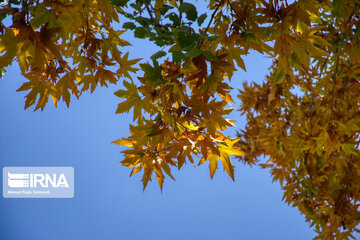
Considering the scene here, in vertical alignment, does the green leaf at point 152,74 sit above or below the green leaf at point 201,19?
below

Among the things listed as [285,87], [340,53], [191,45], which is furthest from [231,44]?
[285,87]

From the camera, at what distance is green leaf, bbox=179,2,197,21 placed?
386 mm

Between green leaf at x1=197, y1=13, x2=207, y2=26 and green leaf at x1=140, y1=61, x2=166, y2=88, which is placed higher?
green leaf at x1=197, y1=13, x2=207, y2=26

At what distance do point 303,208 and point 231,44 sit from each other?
3.24 ft

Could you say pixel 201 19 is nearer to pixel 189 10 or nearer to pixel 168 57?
pixel 189 10

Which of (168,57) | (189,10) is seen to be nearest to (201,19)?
(189,10)

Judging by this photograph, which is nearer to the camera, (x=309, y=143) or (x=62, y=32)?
(x=62, y=32)

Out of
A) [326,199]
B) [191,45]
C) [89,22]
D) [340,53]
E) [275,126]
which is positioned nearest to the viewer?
[191,45]

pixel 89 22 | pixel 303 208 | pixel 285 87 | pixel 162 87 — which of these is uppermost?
pixel 285 87

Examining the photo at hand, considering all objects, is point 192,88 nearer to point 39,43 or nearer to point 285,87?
point 39,43

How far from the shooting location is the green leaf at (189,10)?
1.27 ft

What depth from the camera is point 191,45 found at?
0.36 metres

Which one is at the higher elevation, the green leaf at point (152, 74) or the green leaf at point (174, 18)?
the green leaf at point (174, 18)

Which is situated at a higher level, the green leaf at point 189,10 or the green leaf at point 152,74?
the green leaf at point 189,10
